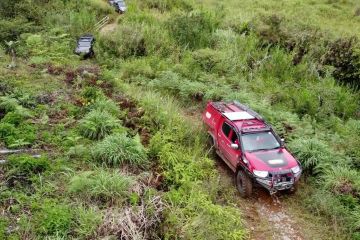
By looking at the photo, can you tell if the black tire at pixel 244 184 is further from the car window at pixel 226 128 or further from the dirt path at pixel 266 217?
the car window at pixel 226 128

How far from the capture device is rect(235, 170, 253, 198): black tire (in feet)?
34.6

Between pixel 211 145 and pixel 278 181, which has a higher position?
pixel 278 181

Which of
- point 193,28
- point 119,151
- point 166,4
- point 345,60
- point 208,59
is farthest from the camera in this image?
point 166,4

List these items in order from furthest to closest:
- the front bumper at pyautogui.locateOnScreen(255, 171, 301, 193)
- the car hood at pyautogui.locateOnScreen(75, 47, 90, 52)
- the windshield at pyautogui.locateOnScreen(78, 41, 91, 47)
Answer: the windshield at pyautogui.locateOnScreen(78, 41, 91, 47)
the car hood at pyautogui.locateOnScreen(75, 47, 90, 52)
the front bumper at pyautogui.locateOnScreen(255, 171, 301, 193)

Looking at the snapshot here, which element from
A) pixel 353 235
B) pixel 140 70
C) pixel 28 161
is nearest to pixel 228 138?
pixel 353 235

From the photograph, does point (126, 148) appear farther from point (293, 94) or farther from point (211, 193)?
point (293, 94)

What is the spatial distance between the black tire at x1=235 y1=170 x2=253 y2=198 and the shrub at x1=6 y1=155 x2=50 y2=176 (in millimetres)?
5004

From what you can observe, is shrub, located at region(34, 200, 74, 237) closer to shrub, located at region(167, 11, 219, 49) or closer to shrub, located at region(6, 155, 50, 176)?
shrub, located at region(6, 155, 50, 176)

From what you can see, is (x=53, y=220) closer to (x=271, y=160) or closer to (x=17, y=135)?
(x=17, y=135)

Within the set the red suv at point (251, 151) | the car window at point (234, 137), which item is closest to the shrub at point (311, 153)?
the red suv at point (251, 151)

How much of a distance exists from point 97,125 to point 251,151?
4.32 m

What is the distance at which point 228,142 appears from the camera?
11.6m

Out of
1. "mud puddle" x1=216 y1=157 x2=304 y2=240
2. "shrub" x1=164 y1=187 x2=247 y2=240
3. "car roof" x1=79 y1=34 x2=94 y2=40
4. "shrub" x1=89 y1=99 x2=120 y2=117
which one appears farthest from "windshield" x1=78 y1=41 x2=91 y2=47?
"shrub" x1=164 y1=187 x2=247 y2=240

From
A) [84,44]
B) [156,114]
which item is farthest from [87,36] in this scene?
[156,114]
